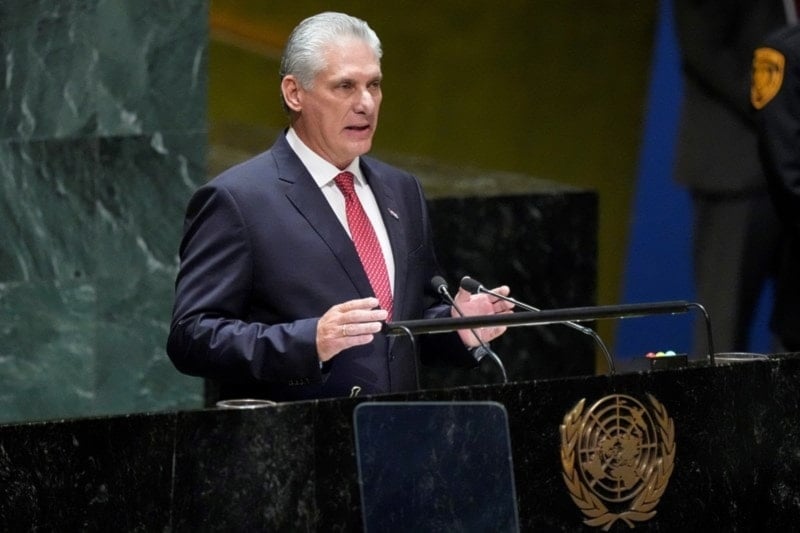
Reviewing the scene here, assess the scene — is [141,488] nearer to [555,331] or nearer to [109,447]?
[109,447]

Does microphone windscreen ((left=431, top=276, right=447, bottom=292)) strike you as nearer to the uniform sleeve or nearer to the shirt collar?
the shirt collar

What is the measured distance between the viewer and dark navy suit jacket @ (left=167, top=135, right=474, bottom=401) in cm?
330

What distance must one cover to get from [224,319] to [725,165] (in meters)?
3.13

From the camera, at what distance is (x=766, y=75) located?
4.74 metres

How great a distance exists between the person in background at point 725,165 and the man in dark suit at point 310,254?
260cm

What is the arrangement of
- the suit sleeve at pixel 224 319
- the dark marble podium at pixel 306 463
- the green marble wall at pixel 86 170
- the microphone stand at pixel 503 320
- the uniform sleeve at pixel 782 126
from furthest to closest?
the green marble wall at pixel 86 170 < the uniform sleeve at pixel 782 126 < the suit sleeve at pixel 224 319 < the microphone stand at pixel 503 320 < the dark marble podium at pixel 306 463

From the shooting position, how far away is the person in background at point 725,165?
5980 mm

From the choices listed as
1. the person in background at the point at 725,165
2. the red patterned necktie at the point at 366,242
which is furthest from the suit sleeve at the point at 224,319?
the person in background at the point at 725,165

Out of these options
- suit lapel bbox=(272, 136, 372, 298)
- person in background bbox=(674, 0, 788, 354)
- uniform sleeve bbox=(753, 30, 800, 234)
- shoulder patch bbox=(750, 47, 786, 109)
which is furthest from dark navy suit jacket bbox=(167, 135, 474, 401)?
person in background bbox=(674, 0, 788, 354)

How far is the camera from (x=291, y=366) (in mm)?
3143

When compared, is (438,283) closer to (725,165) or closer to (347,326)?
(347,326)

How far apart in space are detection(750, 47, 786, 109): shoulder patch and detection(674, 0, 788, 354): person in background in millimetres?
1170

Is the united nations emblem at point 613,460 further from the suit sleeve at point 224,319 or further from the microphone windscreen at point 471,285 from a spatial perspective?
the suit sleeve at point 224,319

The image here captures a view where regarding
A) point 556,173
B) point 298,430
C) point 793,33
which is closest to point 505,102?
point 556,173
